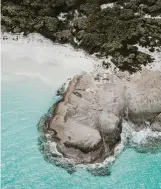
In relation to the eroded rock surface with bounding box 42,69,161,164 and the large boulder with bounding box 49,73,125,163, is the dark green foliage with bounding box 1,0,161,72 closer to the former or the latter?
the eroded rock surface with bounding box 42,69,161,164

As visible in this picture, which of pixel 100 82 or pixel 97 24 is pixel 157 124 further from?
pixel 97 24

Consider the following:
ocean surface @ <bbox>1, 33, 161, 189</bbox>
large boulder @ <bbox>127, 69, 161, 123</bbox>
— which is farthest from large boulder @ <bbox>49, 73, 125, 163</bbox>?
ocean surface @ <bbox>1, 33, 161, 189</bbox>

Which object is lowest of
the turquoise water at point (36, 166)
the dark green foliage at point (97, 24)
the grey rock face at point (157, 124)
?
the turquoise water at point (36, 166)

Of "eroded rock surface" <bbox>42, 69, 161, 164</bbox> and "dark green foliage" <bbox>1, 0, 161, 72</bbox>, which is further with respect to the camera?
"dark green foliage" <bbox>1, 0, 161, 72</bbox>

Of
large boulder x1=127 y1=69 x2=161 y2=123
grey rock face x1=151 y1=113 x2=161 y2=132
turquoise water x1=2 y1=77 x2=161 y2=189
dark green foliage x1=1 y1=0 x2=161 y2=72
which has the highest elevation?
dark green foliage x1=1 y1=0 x2=161 y2=72

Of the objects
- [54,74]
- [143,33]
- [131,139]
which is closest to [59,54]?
[54,74]

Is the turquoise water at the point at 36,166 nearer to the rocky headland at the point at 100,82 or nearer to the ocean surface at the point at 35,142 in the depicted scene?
the ocean surface at the point at 35,142

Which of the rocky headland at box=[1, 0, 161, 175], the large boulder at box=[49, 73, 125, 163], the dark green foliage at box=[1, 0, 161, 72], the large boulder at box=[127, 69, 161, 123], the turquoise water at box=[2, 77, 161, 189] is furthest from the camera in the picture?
the dark green foliage at box=[1, 0, 161, 72]

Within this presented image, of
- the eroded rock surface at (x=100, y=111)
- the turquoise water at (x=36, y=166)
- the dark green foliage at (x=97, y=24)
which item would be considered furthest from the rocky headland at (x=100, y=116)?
the dark green foliage at (x=97, y=24)
